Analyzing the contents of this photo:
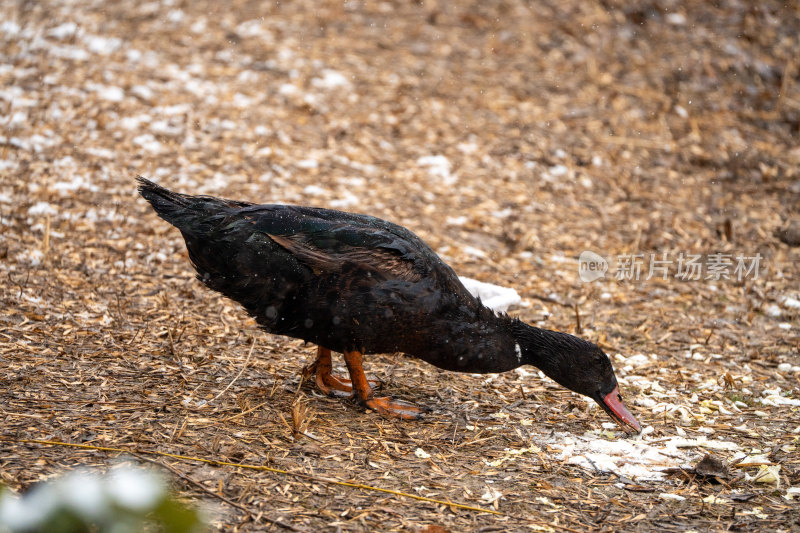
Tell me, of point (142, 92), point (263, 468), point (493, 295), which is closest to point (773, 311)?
point (493, 295)

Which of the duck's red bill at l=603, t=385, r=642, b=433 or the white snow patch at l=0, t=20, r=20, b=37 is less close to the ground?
the white snow patch at l=0, t=20, r=20, b=37

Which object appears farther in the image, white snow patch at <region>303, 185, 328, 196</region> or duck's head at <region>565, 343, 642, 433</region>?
white snow patch at <region>303, 185, 328, 196</region>

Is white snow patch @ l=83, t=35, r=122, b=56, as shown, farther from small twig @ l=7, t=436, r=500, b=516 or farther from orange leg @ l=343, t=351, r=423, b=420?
small twig @ l=7, t=436, r=500, b=516

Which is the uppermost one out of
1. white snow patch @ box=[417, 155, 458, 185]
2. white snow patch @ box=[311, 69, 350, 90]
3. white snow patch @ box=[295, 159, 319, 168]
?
white snow patch @ box=[311, 69, 350, 90]

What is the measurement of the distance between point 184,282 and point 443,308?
8.03ft

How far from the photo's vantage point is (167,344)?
4.90 metres

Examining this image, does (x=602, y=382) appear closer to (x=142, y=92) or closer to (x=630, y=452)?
(x=630, y=452)

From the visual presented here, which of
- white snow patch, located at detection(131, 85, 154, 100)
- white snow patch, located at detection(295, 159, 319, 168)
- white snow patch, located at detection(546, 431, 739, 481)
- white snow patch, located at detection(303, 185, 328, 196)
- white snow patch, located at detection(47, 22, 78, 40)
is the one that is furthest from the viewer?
white snow patch, located at detection(47, 22, 78, 40)

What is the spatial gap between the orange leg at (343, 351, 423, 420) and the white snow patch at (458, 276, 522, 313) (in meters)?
1.39

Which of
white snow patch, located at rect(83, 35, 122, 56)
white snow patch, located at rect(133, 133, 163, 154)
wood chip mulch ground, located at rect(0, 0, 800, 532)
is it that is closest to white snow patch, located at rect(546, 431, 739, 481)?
wood chip mulch ground, located at rect(0, 0, 800, 532)

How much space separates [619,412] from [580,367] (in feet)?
1.06

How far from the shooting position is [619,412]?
4359 millimetres

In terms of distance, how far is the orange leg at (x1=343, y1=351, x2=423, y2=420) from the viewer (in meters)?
4.35

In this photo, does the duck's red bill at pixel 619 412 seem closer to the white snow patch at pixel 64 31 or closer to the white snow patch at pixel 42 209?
the white snow patch at pixel 42 209
